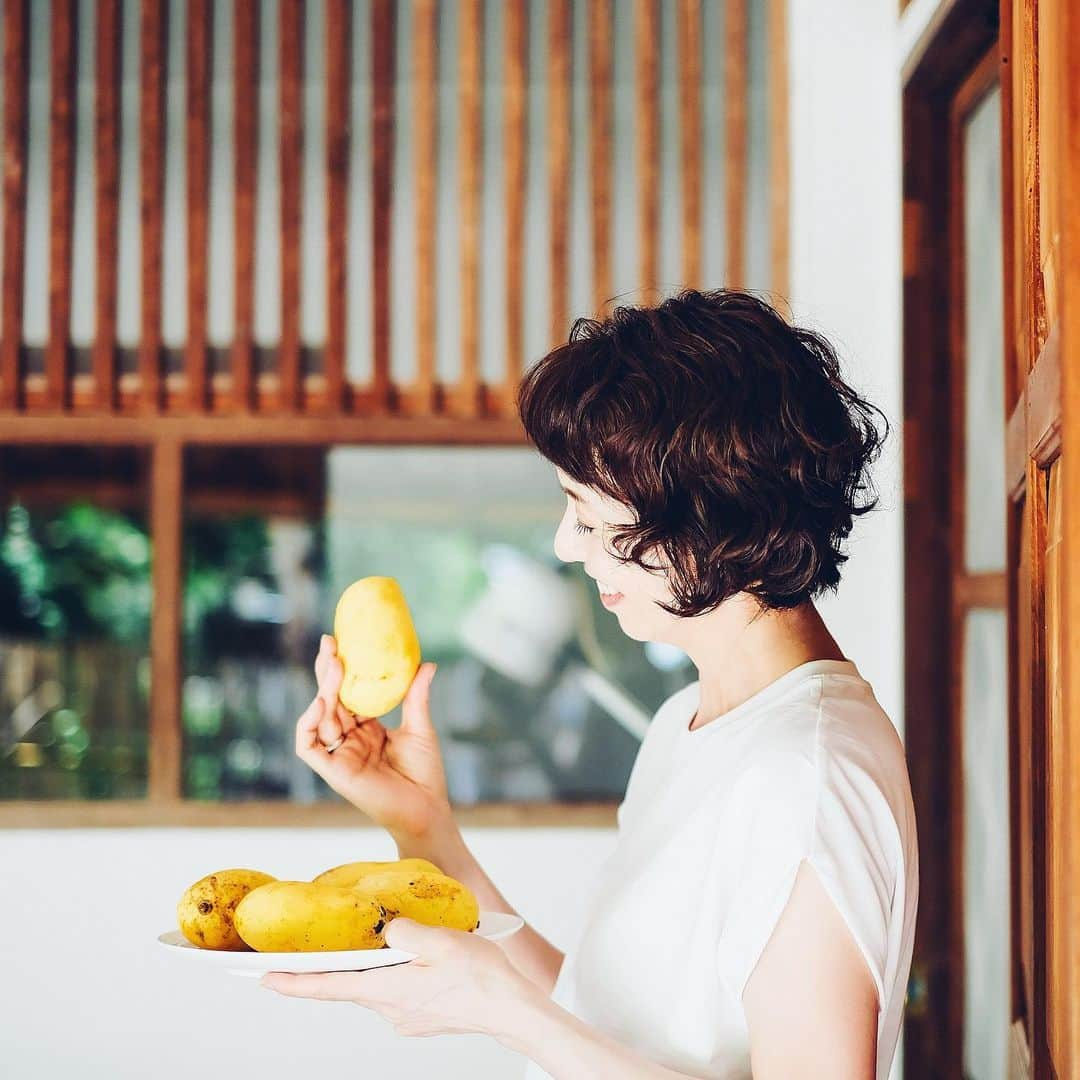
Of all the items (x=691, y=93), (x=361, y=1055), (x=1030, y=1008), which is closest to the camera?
(x=1030, y=1008)

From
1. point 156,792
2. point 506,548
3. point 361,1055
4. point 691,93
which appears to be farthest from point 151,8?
point 361,1055

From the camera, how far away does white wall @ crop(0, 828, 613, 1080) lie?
2.29m

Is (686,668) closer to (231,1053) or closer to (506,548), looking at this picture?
(506,548)

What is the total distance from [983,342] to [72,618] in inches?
67.0

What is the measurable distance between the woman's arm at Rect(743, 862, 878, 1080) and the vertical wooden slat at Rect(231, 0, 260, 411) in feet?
5.79

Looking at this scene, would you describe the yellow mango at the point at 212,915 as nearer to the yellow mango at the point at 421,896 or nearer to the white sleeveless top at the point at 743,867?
the yellow mango at the point at 421,896

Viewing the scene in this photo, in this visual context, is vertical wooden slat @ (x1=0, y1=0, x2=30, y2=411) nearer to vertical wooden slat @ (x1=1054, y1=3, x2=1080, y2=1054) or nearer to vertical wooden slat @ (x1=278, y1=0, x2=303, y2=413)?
vertical wooden slat @ (x1=278, y1=0, x2=303, y2=413)

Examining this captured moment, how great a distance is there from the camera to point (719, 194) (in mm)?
2455

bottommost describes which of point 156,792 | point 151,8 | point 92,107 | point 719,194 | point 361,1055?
point 361,1055

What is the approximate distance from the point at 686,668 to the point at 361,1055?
92 cm

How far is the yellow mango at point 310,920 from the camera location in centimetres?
98

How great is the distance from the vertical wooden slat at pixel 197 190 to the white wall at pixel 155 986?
33.4 inches

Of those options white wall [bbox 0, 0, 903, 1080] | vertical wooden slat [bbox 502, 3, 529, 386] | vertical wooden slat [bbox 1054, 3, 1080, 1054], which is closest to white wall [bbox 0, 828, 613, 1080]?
white wall [bbox 0, 0, 903, 1080]

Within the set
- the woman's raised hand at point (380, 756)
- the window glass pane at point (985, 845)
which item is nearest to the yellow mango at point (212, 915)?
the woman's raised hand at point (380, 756)
